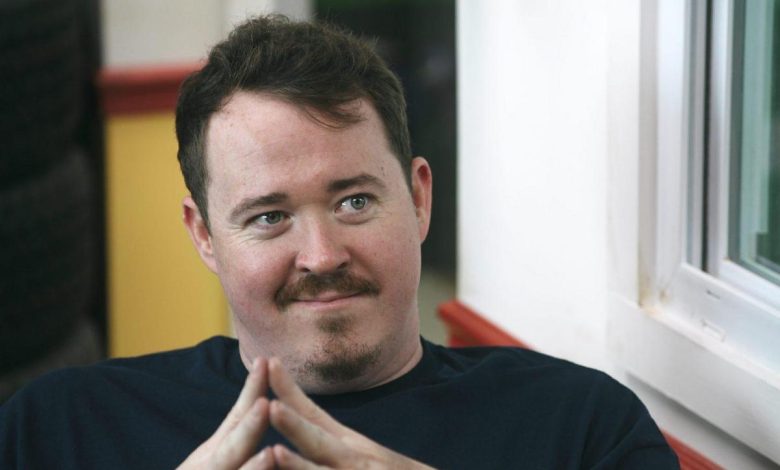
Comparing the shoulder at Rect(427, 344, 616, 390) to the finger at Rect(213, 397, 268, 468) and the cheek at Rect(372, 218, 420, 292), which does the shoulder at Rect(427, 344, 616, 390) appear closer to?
the cheek at Rect(372, 218, 420, 292)

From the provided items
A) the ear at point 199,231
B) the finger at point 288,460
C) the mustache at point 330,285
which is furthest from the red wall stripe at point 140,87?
the finger at point 288,460

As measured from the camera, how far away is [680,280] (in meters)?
1.77

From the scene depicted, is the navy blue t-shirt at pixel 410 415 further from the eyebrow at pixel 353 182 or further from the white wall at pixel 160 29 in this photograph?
the white wall at pixel 160 29

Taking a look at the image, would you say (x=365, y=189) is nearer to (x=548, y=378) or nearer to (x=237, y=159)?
(x=237, y=159)

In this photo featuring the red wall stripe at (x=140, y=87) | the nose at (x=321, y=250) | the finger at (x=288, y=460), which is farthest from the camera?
the red wall stripe at (x=140, y=87)

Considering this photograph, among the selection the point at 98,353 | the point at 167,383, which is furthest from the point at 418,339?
the point at 98,353

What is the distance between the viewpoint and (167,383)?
5.76 ft

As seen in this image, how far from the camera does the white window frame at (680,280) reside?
1.61m

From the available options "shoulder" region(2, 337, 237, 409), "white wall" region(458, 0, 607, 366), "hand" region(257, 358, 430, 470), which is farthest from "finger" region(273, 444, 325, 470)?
"white wall" region(458, 0, 607, 366)

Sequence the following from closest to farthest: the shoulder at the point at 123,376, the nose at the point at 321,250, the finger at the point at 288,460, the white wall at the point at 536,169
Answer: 1. the finger at the point at 288,460
2. the nose at the point at 321,250
3. the shoulder at the point at 123,376
4. the white wall at the point at 536,169

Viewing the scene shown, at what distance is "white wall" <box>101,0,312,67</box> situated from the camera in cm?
369

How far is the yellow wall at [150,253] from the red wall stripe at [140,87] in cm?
4

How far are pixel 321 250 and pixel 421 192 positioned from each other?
0.25 metres

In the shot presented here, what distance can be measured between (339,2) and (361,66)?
13.0ft
